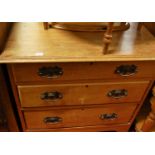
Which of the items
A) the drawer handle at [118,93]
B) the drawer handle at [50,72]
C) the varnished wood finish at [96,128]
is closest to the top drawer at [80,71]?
the drawer handle at [50,72]

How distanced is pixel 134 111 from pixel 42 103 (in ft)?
1.97

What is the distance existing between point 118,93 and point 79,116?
11.5 inches

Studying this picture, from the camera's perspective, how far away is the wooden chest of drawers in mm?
813

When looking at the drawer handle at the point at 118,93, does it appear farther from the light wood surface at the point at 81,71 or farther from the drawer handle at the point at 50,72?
the drawer handle at the point at 50,72

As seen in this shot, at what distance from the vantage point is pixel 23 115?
1.03 metres

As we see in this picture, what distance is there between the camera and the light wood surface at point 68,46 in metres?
0.74

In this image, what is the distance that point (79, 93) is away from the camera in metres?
0.93

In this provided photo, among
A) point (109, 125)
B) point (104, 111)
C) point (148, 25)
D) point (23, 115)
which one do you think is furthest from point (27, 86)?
point (148, 25)

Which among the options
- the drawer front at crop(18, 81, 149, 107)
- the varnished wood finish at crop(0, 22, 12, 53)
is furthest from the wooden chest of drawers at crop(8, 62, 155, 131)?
the varnished wood finish at crop(0, 22, 12, 53)

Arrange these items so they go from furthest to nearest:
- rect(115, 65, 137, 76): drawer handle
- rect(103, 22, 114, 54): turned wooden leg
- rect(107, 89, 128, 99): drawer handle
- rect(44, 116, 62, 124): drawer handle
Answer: rect(44, 116, 62, 124): drawer handle → rect(107, 89, 128, 99): drawer handle → rect(115, 65, 137, 76): drawer handle → rect(103, 22, 114, 54): turned wooden leg

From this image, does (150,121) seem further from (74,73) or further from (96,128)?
(74,73)

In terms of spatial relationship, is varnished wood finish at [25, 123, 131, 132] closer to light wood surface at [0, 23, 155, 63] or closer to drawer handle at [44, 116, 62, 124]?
drawer handle at [44, 116, 62, 124]

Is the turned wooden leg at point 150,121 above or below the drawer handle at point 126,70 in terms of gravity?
below
